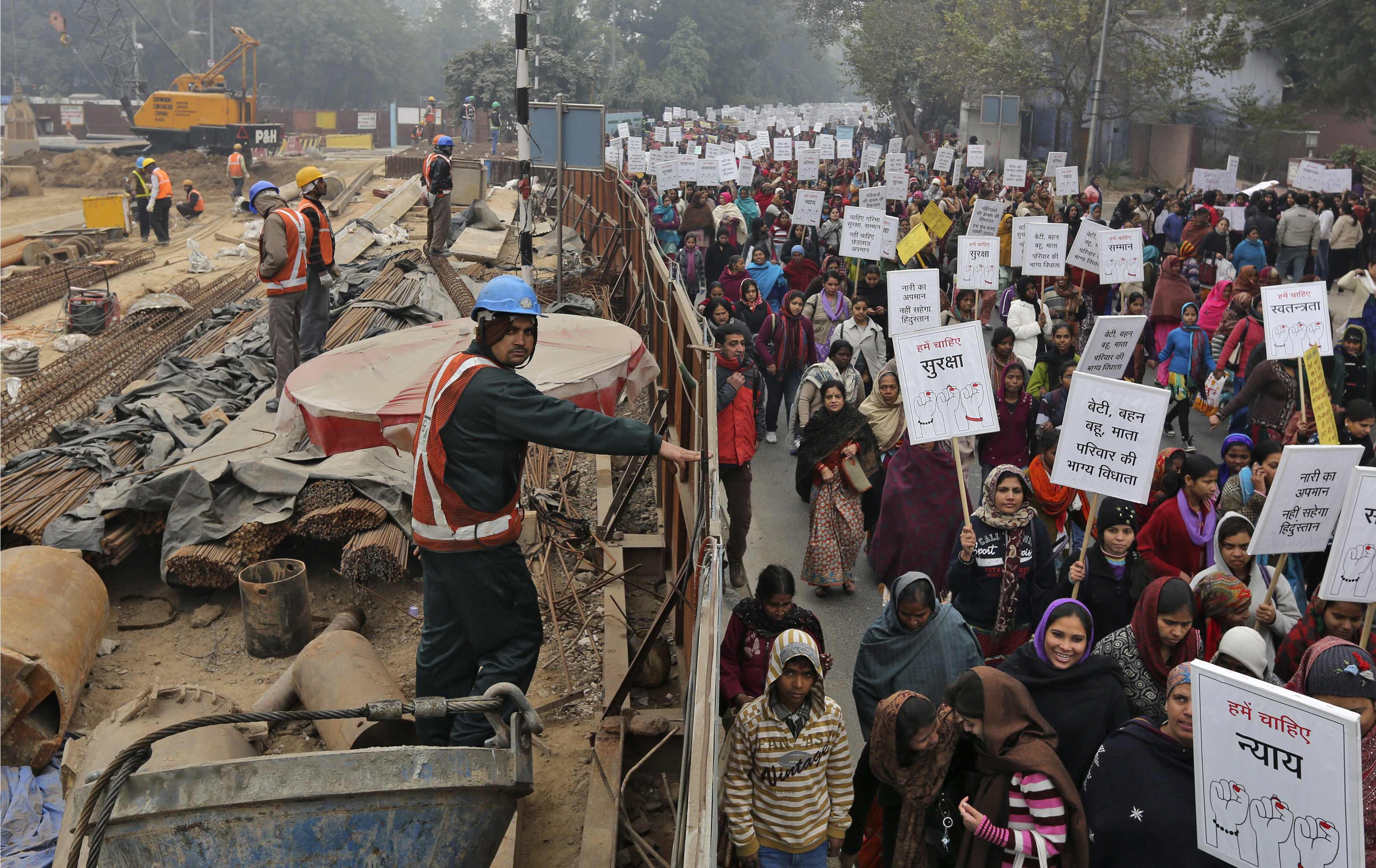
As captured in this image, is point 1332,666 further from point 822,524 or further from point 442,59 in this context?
point 442,59

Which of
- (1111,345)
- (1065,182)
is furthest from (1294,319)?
(1065,182)

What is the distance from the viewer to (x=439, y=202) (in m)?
18.3

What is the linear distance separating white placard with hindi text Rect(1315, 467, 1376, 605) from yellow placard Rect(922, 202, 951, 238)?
431 inches

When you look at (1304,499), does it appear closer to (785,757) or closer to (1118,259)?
(785,757)

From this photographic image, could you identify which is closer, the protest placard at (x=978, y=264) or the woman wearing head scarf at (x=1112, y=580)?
the woman wearing head scarf at (x=1112, y=580)

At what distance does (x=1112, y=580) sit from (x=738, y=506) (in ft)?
9.89

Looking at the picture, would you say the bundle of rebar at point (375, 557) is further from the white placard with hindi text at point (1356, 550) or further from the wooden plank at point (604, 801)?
the white placard with hindi text at point (1356, 550)

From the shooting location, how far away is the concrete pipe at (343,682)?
5.89m

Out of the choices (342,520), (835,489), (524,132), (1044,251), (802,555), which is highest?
(524,132)

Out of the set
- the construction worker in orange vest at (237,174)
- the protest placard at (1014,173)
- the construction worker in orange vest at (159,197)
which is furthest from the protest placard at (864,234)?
the construction worker in orange vest at (237,174)

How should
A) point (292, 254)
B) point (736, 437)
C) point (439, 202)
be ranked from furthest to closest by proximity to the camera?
1. point (439, 202)
2. point (292, 254)
3. point (736, 437)

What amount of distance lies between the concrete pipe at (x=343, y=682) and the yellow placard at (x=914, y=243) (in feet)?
24.5

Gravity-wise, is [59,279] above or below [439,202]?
below

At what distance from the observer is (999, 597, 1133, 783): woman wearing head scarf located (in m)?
4.40
